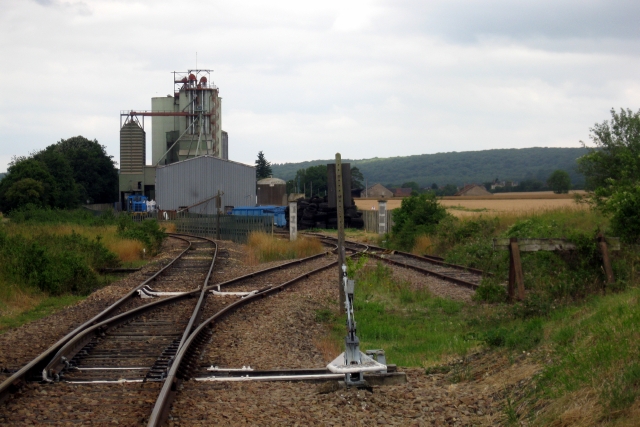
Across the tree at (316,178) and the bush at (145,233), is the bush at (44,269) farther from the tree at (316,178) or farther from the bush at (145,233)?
the tree at (316,178)

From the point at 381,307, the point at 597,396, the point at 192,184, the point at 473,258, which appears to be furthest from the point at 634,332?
the point at 192,184

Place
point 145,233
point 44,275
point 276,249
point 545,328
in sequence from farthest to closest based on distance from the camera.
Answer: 1. point 145,233
2. point 276,249
3. point 44,275
4. point 545,328

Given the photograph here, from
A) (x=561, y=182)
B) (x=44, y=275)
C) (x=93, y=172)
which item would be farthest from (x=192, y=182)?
(x=561, y=182)

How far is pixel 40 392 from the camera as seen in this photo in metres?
6.52

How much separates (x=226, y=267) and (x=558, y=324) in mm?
13819

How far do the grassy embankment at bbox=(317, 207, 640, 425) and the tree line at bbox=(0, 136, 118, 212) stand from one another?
46.8 m

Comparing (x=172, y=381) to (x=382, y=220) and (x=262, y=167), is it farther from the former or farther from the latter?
(x=262, y=167)

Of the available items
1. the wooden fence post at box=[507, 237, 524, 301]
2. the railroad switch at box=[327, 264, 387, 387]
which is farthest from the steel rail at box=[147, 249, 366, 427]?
the wooden fence post at box=[507, 237, 524, 301]

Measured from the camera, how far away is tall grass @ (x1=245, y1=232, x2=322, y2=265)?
24281 mm

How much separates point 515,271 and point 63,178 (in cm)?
→ 7145

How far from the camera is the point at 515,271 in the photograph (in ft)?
37.0

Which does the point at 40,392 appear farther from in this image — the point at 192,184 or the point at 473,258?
the point at 192,184

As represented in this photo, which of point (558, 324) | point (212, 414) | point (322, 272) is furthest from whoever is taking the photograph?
point (322, 272)

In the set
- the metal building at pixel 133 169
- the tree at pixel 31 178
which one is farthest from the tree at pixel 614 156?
the tree at pixel 31 178
